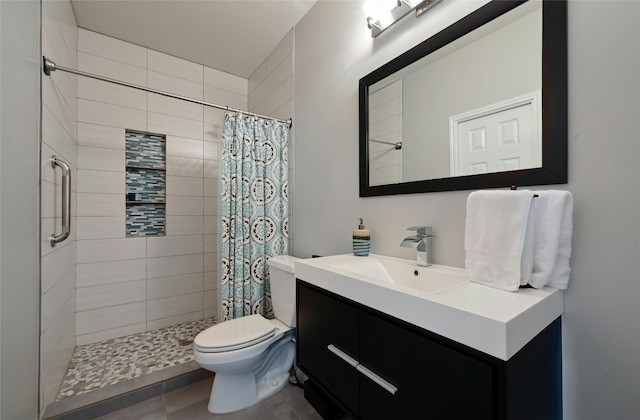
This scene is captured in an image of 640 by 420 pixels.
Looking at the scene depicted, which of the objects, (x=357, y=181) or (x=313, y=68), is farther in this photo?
(x=313, y=68)

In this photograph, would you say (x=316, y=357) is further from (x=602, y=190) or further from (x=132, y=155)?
(x=132, y=155)

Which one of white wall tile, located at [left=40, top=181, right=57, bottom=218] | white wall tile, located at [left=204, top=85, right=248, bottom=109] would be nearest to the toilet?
white wall tile, located at [left=40, top=181, right=57, bottom=218]

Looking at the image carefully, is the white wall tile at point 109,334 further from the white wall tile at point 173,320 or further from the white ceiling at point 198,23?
the white ceiling at point 198,23

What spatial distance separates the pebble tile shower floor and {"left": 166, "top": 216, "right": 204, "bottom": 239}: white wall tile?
887 mm

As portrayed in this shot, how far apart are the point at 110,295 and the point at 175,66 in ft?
7.03

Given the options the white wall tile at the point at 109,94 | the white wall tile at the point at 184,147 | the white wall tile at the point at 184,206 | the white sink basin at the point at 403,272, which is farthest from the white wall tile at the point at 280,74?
the white sink basin at the point at 403,272

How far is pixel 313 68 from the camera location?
1.81 meters

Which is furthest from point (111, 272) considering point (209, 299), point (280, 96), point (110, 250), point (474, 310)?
point (474, 310)

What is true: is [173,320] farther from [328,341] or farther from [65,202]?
[328,341]

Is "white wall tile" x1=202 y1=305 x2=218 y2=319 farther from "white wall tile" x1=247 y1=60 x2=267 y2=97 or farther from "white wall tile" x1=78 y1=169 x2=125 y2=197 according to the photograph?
"white wall tile" x1=247 y1=60 x2=267 y2=97

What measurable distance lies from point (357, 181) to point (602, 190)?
0.96m

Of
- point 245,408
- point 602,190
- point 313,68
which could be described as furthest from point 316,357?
point 313,68

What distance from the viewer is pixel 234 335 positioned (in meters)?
1.41

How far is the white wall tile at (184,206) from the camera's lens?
7.93 ft
